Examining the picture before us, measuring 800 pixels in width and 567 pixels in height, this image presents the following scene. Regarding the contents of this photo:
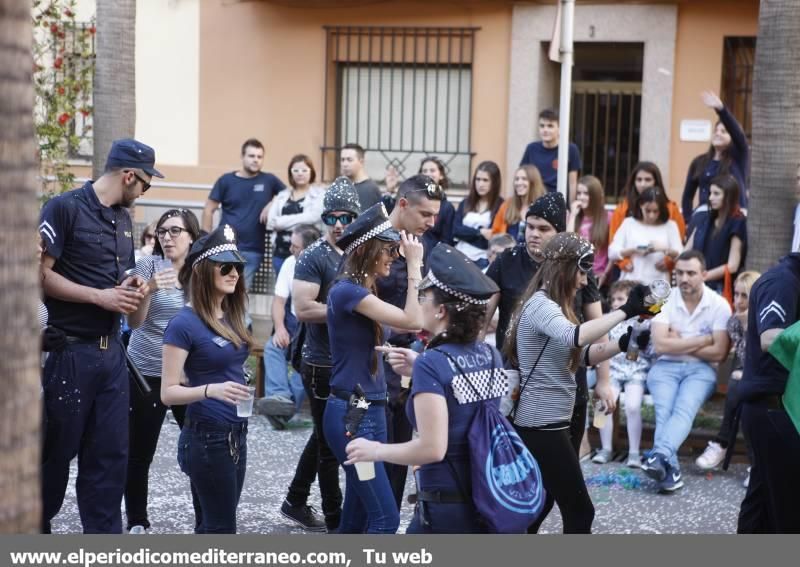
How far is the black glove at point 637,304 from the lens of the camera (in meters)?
5.45

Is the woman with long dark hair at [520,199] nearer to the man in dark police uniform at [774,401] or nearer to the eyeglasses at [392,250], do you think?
the eyeglasses at [392,250]

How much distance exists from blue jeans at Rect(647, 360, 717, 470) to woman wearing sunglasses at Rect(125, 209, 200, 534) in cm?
332

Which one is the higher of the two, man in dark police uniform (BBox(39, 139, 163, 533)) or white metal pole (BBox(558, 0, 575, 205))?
white metal pole (BBox(558, 0, 575, 205))

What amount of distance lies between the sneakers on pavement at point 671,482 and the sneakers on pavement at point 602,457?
2.25 ft

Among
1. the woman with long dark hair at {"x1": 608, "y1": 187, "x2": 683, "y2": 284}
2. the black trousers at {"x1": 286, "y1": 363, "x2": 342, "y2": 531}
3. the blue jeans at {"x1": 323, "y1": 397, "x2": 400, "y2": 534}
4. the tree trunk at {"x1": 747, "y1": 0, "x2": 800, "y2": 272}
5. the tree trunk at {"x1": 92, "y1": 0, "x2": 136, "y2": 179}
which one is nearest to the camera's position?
the blue jeans at {"x1": 323, "y1": 397, "x2": 400, "y2": 534}

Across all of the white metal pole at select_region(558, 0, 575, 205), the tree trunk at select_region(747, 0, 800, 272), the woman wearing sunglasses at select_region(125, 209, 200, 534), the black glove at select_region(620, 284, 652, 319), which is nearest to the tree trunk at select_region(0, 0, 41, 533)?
the black glove at select_region(620, 284, 652, 319)

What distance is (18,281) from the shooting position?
3.39m

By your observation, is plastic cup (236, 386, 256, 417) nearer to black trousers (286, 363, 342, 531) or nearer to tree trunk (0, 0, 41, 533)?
black trousers (286, 363, 342, 531)

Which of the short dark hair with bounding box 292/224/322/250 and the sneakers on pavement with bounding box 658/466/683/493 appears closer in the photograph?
the sneakers on pavement with bounding box 658/466/683/493

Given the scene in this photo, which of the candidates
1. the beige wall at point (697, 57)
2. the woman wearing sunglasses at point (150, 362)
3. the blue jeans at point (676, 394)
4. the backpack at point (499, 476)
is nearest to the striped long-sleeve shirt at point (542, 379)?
the backpack at point (499, 476)

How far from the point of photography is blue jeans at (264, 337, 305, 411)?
10219mm

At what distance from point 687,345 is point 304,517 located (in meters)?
3.06

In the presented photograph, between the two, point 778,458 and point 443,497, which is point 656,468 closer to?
point 778,458
